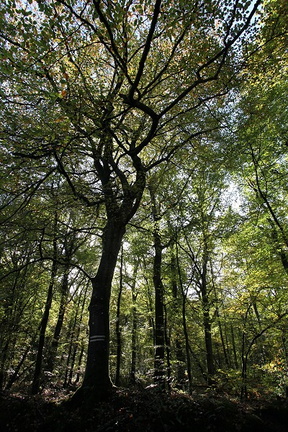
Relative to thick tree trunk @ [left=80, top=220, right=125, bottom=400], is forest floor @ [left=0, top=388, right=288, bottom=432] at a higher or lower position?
lower

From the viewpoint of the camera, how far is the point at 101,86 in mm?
4355

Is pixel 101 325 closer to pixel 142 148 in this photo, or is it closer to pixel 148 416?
pixel 148 416

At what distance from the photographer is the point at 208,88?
6.21 meters

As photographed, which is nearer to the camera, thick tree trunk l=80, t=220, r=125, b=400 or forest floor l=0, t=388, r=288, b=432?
forest floor l=0, t=388, r=288, b=432

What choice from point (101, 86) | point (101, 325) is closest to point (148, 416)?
point (101, 325)

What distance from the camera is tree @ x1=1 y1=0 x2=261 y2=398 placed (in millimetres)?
3738

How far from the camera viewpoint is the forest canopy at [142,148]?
4.08 m

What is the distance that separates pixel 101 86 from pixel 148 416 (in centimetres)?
612

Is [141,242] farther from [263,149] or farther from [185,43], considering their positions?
[185,43]

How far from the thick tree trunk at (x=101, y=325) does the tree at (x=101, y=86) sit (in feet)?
0.07

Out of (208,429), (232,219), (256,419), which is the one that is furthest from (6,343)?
(232,219)

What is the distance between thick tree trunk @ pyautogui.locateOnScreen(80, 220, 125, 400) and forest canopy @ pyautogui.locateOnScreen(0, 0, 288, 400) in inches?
1.2

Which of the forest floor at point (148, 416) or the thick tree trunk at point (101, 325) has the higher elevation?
the thick tree trunk at point (101, 325)

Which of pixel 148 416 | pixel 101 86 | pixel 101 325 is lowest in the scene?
pixel 148 416
